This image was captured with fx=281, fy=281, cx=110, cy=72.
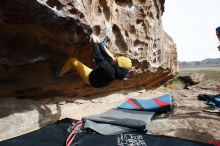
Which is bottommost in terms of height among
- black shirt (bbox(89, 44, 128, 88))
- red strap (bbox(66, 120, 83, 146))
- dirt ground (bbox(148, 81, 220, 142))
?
dirt ground (bbox(148, 81, 220, 142))

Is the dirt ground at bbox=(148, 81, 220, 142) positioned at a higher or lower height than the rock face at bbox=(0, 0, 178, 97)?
lower

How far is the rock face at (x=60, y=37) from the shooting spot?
12.9ft

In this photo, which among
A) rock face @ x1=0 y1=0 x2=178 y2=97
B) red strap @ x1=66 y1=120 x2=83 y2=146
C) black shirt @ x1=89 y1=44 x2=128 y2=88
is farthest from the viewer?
black shirt @ x1=89 y1=44 x2=128 y2=88

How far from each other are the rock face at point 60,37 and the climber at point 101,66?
182 millimetres

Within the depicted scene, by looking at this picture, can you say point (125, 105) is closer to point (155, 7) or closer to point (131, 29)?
point (131, 29)

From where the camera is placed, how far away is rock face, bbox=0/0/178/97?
393cm

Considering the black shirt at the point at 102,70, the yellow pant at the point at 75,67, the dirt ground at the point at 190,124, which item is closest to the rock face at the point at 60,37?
the yellow pant at the point at 75,67

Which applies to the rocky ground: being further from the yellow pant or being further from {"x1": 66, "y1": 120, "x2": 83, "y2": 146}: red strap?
the yellow pant

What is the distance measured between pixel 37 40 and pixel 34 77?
899 millimetres

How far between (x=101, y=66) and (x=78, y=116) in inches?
78.1

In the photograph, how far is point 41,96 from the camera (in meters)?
5.74

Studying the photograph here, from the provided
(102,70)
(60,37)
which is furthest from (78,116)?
(60,37)

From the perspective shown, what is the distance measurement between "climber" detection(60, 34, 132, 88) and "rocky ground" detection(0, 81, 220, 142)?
105 cm

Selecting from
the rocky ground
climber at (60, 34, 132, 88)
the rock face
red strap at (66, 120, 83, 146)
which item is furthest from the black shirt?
the rocky ground
